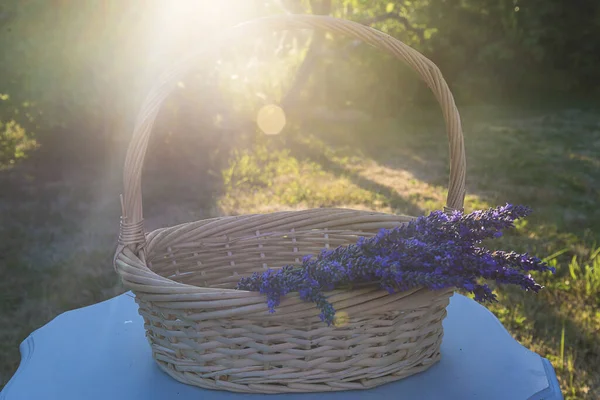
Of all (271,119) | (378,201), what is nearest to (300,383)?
(378,201)

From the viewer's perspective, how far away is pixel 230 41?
1.21 metres

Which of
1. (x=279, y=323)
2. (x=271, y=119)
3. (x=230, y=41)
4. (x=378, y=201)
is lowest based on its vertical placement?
(x=378, y=201)

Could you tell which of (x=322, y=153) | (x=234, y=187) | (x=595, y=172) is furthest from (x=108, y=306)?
(x=595, y=172)

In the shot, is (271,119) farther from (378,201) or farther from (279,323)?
(279,323)

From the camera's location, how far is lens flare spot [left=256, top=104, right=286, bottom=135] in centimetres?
525

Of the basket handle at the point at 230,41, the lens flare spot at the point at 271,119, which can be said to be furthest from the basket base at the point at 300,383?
the lens flare spot at the point at 271,119

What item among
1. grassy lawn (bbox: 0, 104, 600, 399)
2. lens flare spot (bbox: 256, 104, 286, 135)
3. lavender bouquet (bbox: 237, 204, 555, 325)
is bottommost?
grassy lawn (bbox: 0, 104, 600, 399)

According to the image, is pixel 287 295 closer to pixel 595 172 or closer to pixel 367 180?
pixel 367 180

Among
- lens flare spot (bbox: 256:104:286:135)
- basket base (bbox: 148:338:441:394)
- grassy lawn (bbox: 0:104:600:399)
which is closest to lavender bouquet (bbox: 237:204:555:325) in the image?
basket base (bbox: 148:338:441:394)

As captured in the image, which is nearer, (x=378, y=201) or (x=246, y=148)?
(x=378, y=201)

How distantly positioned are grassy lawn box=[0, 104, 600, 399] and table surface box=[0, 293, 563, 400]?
92 cm

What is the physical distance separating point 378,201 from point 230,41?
8.35ft

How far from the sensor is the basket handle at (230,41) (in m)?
1.15

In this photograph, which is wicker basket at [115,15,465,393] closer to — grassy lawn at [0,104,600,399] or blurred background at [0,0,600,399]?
blurred background at [0,0,600,399]
